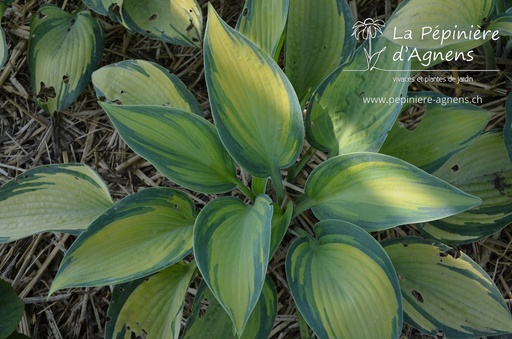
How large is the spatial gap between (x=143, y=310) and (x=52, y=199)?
27 cm

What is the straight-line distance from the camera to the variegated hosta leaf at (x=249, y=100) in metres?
0.76

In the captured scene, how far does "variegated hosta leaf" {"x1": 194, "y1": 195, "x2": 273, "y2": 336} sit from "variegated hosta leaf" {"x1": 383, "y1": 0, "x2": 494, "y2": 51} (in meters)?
0.35

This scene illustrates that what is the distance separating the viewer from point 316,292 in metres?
0.80

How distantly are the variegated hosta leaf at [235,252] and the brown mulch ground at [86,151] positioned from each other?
0.33 meters

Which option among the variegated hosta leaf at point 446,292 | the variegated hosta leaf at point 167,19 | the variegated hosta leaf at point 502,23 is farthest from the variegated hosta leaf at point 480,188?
the variegated hosta leaf at point 167,19

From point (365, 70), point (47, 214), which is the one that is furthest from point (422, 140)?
point (47, 214)

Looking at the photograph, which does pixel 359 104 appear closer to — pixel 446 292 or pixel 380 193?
pixel 380 193

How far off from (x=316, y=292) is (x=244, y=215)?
0.16 metres

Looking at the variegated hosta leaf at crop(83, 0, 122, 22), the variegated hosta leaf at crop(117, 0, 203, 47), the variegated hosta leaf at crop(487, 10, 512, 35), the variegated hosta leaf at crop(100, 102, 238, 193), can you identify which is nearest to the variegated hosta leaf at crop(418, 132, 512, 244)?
the variegated hosta leaf at crop(487, 10, 512, 35)

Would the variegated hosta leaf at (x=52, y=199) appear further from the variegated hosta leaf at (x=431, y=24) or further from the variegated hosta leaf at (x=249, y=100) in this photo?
the variegated hosta leaf at (x=431, y=24)

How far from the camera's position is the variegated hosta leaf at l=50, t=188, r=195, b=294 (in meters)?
0.80

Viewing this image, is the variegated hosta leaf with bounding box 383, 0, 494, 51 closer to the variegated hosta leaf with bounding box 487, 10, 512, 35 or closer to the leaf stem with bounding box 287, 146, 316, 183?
the variegated hosta leaf with bounding box 487, 10, 512, 35

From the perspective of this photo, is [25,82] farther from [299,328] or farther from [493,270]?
[493,270]

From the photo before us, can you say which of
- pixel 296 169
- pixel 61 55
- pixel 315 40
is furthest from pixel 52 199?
pixel 315 40
